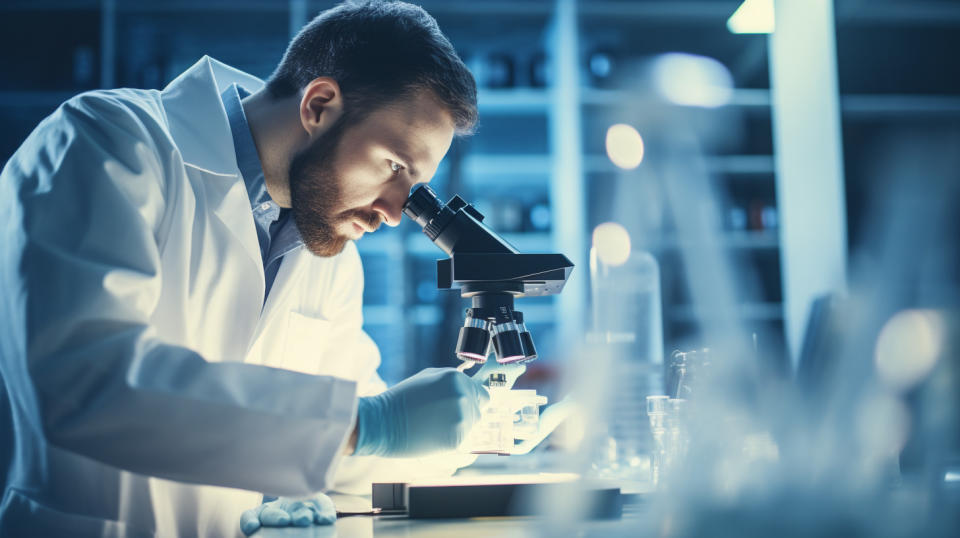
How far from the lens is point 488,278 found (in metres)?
1.08

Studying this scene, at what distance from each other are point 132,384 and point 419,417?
1.22ft

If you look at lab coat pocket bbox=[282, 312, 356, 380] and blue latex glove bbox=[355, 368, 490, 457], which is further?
A: lab coat pocket bbox=[282, 312, 356, 380]

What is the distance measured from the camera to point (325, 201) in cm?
137

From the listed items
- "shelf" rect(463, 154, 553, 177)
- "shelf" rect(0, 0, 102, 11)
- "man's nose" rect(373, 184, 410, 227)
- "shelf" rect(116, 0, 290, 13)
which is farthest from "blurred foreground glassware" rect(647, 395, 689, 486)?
"shelf" rect(0, 0, 102, 11)

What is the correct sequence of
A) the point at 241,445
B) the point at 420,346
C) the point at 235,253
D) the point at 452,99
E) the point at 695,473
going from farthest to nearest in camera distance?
1. the point at 420,346
2. the point at 452,99
3. the point at 235,253
4. the point at 241,445
5. the point at 695,473

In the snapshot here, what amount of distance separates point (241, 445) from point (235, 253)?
1.49 ft

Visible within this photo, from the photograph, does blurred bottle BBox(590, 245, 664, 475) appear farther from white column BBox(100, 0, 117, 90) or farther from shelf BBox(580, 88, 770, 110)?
white column BBox(100, 0, 117, 90)

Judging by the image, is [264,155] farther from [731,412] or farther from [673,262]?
[673,262]

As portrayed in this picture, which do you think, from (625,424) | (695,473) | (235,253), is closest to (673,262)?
(625,424)

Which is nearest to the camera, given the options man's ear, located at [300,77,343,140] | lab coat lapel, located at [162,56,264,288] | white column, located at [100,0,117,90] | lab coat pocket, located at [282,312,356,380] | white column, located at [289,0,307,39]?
lab coat lapel, located at [162,56,264,288]

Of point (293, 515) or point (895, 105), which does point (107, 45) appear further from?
point (895, 105)

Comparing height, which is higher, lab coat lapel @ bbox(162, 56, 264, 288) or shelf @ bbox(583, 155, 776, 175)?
shelf @ bbox(583, 155, 776, 175)

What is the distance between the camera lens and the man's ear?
1.31 metres

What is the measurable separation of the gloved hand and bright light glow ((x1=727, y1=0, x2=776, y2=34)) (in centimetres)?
112
